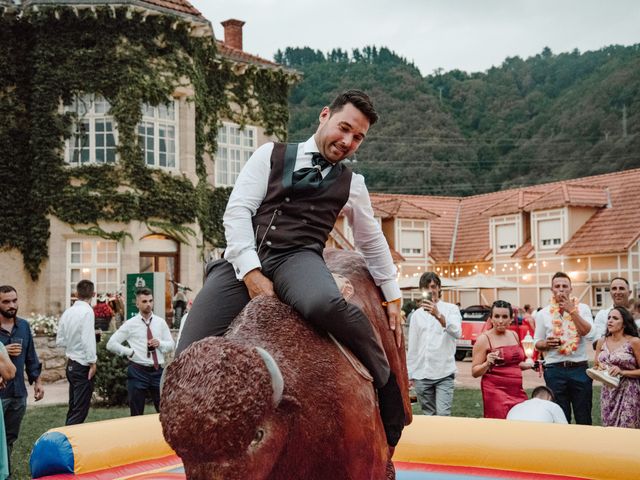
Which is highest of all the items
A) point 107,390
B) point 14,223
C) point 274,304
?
point 14,223

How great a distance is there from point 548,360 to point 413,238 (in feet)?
98.3

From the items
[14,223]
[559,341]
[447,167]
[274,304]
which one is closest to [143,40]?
[14,223]

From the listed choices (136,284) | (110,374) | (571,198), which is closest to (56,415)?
(110,374)

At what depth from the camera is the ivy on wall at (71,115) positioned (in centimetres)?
2084

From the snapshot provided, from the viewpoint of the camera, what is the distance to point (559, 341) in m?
7.82

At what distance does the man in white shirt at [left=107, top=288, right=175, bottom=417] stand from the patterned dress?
17.1 ft

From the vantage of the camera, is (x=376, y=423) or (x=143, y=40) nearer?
(x=376, y=423)

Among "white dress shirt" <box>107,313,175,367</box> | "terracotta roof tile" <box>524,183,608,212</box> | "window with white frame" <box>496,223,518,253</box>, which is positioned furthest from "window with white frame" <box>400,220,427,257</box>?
"white dress shirt" <box>107,313,175,367</box>

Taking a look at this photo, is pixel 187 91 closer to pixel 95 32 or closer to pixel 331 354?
pixel 95 32

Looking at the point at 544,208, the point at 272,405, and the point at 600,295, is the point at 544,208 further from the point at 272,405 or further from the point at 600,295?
the point at 272,405

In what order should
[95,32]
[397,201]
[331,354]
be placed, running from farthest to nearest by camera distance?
1. [397,201]
2. [95,32]
3. [331,354]

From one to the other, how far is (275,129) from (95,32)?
8.13 meters

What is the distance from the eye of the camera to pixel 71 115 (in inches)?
835

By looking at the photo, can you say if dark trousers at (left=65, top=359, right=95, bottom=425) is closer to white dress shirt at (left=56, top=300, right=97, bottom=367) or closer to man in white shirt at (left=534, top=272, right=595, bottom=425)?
white dress shirt at (left=56, top=300, right=97, bottom=367)
